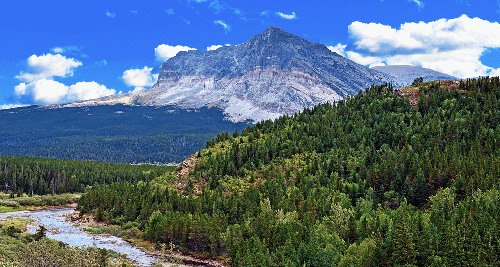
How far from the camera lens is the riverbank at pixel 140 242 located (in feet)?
364

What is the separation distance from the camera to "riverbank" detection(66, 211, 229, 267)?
111 m

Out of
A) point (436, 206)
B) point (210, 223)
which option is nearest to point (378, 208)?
point (436, 206)

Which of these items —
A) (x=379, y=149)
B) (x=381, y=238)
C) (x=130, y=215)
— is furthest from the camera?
(x=379, y=149)

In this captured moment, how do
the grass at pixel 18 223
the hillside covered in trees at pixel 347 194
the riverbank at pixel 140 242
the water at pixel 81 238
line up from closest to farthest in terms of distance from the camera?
1. the hillside covered in trees at pixel 347 194
2. the riverbank at pixel 140 242
3. the water at pixel 81 238
4. the grass at pixel 18 223

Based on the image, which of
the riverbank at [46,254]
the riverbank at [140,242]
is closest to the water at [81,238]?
the riverbank at [140,242]

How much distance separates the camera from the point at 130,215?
156m

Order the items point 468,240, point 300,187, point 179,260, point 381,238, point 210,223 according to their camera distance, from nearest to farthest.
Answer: point 468,240, point 381,238, point 179,260, point 210,223, point 300,187

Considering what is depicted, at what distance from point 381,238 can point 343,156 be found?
79367mm

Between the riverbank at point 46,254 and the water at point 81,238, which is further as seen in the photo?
the water at point 81,238

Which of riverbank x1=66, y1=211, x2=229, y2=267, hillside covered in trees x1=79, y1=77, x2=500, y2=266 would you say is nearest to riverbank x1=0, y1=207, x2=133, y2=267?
riverbank x1=66, y1=211, x2=229, y2=267

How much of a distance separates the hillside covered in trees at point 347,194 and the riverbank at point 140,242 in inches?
137

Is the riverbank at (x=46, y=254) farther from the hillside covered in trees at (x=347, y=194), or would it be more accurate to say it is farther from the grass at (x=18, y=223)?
the hillside covered in trees at (x=347, y=194)

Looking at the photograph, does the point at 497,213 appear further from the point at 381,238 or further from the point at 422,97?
the point at 422,97

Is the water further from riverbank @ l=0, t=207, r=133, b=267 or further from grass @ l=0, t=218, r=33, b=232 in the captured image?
riverbank @ l=0, t=207, r=133, b=267
